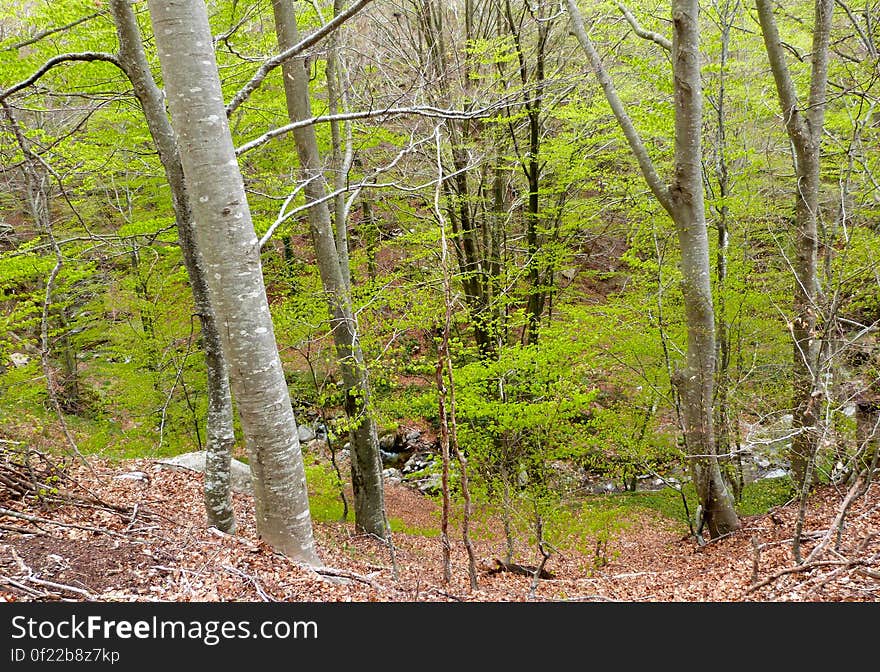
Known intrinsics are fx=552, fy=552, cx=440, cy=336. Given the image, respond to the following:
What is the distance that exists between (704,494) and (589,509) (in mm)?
1914

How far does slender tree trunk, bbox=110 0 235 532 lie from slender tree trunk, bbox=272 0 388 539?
6.01 ft

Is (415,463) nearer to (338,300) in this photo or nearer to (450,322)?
(338,300)

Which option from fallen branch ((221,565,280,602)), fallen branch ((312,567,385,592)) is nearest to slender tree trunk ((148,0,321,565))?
fallen branch ((312,567,385,592))

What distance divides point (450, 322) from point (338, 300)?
9.83 feet

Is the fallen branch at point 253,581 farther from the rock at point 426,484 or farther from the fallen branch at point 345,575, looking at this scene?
the rock at point 426,484

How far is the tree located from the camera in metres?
5.42

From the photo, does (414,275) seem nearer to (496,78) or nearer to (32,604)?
(496,78)

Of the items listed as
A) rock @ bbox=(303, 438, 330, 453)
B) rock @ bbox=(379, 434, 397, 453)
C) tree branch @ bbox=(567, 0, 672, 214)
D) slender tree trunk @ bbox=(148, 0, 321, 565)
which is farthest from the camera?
rock @ bbox=(379, 434, 397, 453)

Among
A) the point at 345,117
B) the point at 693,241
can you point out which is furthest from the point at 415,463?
the point at 345,117

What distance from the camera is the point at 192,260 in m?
4.04

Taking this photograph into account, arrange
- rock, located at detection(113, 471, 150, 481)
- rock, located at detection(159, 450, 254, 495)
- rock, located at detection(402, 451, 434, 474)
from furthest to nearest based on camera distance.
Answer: rock, located at detection(402, 451, 434, 474) < rock, located at detection(159, 450, 254, 495) < rock, located at detection(113, 471, 150, 481)

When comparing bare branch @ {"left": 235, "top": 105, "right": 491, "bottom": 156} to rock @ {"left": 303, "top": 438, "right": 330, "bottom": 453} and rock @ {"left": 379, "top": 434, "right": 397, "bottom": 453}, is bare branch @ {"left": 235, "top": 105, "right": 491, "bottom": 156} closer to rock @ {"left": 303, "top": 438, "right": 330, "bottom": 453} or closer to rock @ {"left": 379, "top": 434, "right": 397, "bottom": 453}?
rock @ {"left": 303, "top": 438, "right": 330, "bottom": 453}

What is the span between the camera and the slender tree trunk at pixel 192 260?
389 cm

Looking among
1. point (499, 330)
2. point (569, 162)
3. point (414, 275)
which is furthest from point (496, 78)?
point (499, 330)
